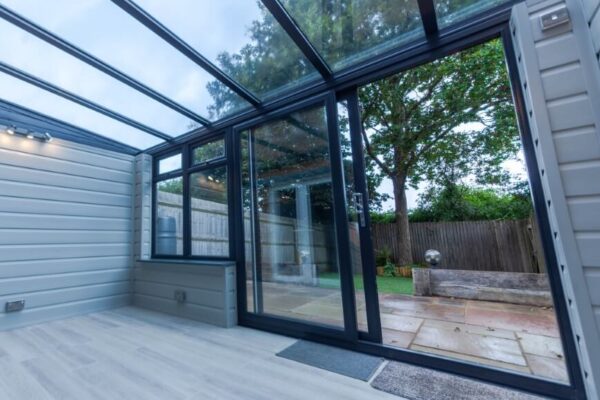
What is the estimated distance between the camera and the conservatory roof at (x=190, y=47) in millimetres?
1809

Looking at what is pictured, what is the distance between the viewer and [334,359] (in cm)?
194

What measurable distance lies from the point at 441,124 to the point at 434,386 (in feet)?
16.6

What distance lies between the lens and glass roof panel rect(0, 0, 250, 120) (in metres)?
1.83

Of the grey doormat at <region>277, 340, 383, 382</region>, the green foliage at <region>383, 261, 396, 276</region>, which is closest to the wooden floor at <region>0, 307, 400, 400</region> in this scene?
the grey doormat at <region>277, 340, 383, 382</region>

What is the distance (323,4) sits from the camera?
182 centimetres

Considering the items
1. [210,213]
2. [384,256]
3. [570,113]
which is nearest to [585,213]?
[570,113]

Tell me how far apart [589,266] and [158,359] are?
2719 millimetres

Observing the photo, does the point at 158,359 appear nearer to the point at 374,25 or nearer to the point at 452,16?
the point at 374,25

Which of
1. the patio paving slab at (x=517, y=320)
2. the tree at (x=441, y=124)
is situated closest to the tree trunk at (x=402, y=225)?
the tree at (x=441, y=124)

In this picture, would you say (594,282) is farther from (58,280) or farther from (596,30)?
(58,280)

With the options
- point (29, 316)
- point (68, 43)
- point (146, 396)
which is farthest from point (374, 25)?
point (29, 316)

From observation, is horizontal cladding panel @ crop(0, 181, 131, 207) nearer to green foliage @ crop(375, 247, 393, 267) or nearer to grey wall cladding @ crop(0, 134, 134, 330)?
grey wall cladding @ crop(0, 134, 134, 330)

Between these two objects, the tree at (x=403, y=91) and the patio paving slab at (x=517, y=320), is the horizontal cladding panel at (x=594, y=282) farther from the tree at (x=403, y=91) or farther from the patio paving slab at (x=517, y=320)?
the tree at (x=403, y=91)

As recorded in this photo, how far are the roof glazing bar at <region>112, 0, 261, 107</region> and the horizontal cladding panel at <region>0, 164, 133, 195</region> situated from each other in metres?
2.51
